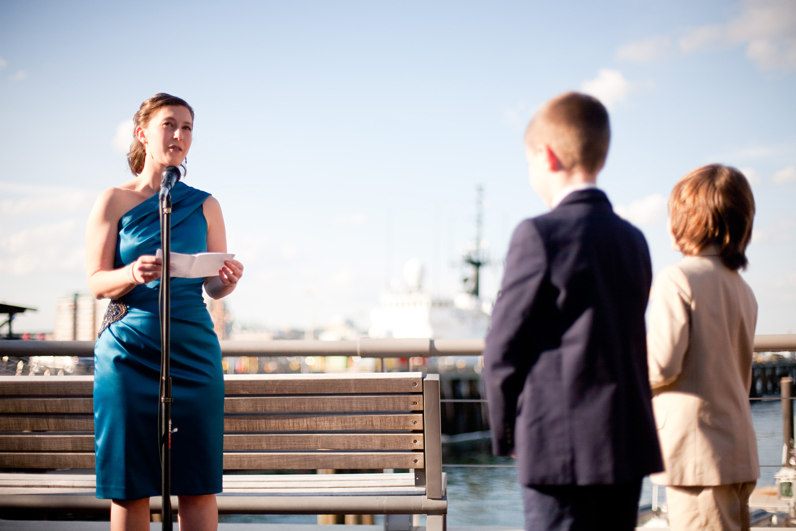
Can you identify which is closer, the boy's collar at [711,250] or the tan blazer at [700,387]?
the tan blazer at [700,387]

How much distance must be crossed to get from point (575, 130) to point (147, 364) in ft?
5.58

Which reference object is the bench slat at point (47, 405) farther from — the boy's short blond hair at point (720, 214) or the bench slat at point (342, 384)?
the boy's short blond hair at point (720, 214)

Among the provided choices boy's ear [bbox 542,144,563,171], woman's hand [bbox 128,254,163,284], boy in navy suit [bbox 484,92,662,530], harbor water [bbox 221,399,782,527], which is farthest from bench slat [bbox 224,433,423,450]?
harbor water [bbox 221,399,782,527]

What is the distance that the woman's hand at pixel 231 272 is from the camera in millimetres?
2598

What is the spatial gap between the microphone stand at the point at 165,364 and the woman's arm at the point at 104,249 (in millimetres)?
238

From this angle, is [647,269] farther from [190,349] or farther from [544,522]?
[190,349]

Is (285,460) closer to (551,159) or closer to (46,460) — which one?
(46,460)

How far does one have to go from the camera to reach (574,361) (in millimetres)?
1745

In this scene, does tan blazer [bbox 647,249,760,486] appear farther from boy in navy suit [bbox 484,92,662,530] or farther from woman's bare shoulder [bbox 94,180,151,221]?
woman's bare shoulder [bbox 94,180,151,221]

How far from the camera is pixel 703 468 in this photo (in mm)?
2205

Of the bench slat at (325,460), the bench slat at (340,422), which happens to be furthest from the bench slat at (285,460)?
the bench slat at (340,422)

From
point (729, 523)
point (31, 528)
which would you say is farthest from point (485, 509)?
point (729, 523)

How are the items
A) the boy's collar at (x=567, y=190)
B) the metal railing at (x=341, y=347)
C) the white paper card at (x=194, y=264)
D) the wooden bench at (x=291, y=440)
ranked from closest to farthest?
the boy's collar at (x=567, y=190) < the white paper card at (x=194, y=264) < the wooden bench at (x=291, y=440) < the metal railing at (x=341, y=347)

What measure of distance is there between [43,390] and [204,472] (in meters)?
1.16
